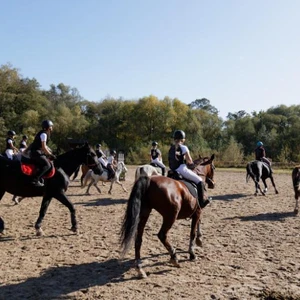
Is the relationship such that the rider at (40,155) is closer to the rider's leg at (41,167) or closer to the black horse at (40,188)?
the rider's leg at (41,167)

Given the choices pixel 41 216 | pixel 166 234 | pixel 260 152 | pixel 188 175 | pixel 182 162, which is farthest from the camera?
pixel 260 152

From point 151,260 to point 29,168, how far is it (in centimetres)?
388

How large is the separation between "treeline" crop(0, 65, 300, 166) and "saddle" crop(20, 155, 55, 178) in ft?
120

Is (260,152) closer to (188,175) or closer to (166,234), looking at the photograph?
(188,175)

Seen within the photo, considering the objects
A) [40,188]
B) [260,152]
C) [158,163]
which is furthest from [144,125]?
[40,188]

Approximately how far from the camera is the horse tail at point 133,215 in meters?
5.71

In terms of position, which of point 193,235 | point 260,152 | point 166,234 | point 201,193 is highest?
point 260,152

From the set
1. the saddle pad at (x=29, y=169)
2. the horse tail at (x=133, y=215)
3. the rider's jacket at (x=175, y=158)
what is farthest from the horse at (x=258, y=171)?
the horse tail at (x=133, y=215)

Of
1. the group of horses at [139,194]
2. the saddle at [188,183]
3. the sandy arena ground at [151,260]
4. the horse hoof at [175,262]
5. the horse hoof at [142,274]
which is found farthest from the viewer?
the saddle at [188,183]

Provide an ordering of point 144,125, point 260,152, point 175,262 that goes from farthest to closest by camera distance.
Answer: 1. point 144,125
2. point 260,152
3. point 175,262

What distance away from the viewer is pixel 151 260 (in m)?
6.52

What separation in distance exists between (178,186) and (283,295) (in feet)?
8.08

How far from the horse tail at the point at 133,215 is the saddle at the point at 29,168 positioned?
3395 mm

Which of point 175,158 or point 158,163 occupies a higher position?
point 175,158
